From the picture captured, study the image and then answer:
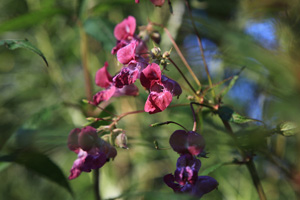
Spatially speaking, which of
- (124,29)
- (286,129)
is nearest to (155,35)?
(124,29)

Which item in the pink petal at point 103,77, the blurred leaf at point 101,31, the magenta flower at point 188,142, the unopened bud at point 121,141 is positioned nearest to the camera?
the magenta flower at point 188,142

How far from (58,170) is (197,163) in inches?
18.2

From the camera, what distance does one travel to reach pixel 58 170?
94 centimetres

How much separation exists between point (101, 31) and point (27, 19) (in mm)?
312

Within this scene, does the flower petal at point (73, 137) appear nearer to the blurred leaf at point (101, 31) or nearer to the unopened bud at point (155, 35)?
the unopened bud at point (155, 35)

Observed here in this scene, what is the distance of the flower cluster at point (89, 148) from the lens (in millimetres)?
706

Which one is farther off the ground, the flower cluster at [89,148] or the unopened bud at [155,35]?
the unopened bud at [155,35]

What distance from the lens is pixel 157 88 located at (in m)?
0.72

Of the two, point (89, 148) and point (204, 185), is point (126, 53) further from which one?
point (204, 185)

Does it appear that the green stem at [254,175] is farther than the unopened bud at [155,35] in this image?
No

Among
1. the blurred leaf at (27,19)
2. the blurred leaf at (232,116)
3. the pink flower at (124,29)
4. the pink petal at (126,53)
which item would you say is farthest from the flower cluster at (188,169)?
the blurred leaf at (27,19)

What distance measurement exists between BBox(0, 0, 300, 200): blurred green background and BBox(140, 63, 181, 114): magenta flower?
0.32 ft

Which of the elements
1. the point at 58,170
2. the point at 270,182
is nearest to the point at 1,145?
the point at 58,170

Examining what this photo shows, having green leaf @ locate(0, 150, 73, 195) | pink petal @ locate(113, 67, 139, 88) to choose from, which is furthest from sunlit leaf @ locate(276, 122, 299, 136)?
green leaf @ locate(0, 150, 73, 195)
